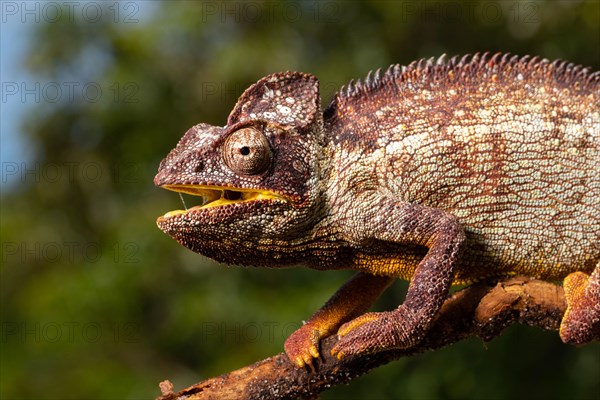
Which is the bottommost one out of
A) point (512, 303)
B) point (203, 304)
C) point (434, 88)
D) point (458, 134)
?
point (203, 304)

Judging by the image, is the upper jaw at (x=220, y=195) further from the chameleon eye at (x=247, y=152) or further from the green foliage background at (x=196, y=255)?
the green foliage background at (x=196, y=255)

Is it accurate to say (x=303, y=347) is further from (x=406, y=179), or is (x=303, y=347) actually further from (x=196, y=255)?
(x=196, y=255)

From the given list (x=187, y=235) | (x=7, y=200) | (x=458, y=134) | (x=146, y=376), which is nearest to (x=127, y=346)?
(x=146, y=376)

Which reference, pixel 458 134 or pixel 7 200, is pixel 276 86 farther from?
pixel 7 200

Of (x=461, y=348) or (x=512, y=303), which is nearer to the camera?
(x=512, y=303)
